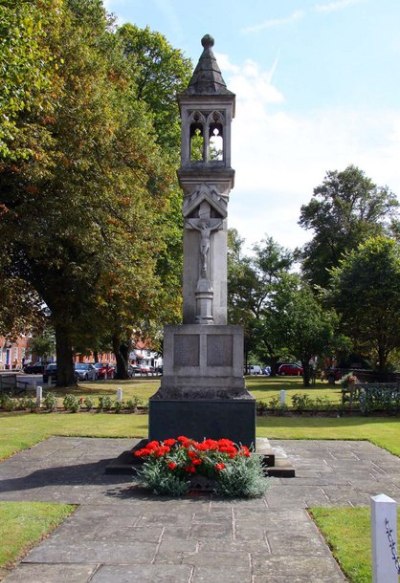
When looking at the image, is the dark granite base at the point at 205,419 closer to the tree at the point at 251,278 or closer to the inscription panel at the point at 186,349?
the inscription panel at the point at 186,349

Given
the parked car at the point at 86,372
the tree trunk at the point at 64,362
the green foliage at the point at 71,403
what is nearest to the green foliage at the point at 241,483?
the green foliage at the point at 71,403

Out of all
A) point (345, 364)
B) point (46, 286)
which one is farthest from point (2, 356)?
point (46, 286)

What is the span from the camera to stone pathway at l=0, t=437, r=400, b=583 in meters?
5.69

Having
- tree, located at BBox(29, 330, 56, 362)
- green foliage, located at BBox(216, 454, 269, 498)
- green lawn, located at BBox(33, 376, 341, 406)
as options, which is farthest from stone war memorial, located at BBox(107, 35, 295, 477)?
tree, located at BBox(29, 330, 56, 362)

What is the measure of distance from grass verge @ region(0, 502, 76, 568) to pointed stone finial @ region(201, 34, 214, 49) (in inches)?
356

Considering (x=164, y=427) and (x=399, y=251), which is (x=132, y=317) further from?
(x=164, y=427)

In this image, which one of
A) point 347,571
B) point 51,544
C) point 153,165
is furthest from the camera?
point 153,165

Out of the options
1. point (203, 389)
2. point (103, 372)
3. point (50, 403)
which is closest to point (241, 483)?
point (203, 389)

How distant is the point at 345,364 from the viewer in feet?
200

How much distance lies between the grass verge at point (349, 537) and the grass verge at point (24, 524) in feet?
10.3

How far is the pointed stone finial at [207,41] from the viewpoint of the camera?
12352 millimetres

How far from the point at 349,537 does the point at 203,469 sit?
9.07 ft

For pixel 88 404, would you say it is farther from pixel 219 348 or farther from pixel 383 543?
pixel 383 543

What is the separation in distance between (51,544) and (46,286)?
23.0m
